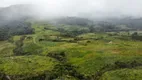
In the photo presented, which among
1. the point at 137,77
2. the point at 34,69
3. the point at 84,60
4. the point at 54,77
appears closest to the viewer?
the point at 137,77

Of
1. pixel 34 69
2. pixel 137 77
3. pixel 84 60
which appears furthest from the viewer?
pixel 84 60

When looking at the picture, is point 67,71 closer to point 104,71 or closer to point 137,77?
point 104,71

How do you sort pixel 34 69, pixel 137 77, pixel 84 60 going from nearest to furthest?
pixel 137 77 < pixel 34 69 < pixel 84 60

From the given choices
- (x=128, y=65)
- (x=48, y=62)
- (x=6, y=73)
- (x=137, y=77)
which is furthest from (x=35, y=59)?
(x=137, y=77)

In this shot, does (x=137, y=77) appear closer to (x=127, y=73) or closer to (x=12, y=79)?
(x=127, y=73)

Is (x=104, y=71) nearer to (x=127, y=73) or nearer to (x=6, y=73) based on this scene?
(x=127, y=73)

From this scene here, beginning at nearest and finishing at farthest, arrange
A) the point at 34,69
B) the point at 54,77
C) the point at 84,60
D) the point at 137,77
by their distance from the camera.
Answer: the point at 137,77
the point at 54,77
the point at 34,69
the point at 84,60

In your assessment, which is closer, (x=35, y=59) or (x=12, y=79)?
(x=12, y=79)

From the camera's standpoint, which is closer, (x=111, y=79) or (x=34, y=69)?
(x=111, y=79)

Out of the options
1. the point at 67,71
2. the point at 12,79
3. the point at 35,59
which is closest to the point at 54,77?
the point at 67,71
